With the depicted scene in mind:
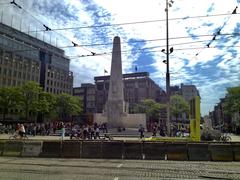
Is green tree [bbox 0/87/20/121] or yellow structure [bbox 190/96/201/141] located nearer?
yellow structure [bbox 190/96/201/141]

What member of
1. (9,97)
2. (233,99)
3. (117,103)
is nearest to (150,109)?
(233,99)

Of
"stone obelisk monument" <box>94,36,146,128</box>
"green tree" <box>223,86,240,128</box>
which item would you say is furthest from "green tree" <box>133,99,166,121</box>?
"stone obelisk monument" <box>94,36,146,128</box>

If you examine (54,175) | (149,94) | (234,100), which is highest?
(149,94)

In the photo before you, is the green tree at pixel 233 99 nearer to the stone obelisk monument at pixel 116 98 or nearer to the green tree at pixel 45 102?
the stone obelisk monument at pixel 116 98

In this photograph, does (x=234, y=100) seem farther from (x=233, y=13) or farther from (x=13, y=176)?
(x=13, y=176)

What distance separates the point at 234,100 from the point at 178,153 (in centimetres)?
4787

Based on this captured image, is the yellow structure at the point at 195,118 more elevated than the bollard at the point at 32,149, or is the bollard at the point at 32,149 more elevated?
the yellow structure at the point at 195,118

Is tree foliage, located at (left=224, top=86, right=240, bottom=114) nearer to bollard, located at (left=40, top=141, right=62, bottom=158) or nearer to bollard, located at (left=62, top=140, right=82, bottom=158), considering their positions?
bollard, located at (left=62, top=140, right=82, bottom=158)

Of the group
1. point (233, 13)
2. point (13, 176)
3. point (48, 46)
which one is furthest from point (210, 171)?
point (48, 46)

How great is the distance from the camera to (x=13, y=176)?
10414mm

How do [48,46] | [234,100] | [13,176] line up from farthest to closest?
[48,46], [234,100], [13,176]

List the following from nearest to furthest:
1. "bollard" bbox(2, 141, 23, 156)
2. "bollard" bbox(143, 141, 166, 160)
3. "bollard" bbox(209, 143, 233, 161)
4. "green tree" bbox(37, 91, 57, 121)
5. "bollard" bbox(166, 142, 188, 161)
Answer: "bollard" bbox(209, 143, 233, 161) < "bollard" bbox(166, 142, 188, 161) < "bollard" bbox(143, 141, 166, 160) < "bollard" bbox(2, 141, 23, 156) < "green tree" bbox(37, 91, 57, 121)

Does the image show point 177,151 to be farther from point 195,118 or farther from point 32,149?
point 32,149

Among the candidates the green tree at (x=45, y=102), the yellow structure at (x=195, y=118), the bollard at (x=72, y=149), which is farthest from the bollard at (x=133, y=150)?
the green tree at (x=45, y=102)
